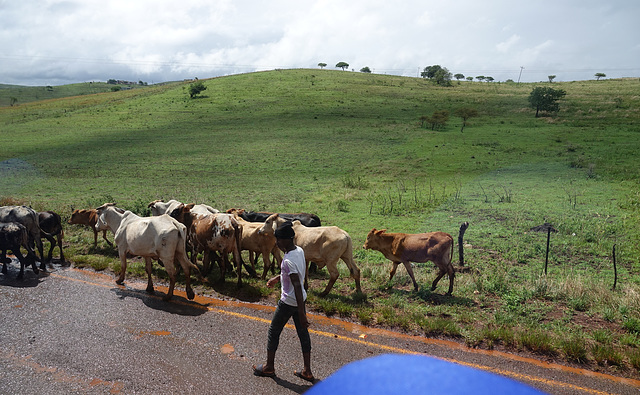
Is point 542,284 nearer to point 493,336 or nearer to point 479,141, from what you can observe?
point 493,336

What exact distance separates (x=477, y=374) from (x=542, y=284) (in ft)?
25.3

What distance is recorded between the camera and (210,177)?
27109mm

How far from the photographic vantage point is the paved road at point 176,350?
16.9ft

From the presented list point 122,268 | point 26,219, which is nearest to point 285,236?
point 122,268

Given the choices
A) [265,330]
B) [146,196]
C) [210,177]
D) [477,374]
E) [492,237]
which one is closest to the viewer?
[477,374]

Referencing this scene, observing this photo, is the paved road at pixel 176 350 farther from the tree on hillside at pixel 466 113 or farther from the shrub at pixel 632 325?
the tree on hillside at pixel 466 113

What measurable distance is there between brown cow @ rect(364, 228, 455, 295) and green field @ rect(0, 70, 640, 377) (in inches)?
18.3

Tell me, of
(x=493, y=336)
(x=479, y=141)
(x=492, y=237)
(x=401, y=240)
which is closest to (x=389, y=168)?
(x=479, y=141)

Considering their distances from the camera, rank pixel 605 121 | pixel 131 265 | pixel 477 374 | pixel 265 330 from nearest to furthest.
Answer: pixel 477 374, pixel 265 330, pixel 131 265, pixel 605 121

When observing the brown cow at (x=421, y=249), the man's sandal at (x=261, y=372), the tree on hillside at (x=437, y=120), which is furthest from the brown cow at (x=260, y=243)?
the tree on hillside at (x=437, y=120)

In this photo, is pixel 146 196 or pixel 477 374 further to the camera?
pixel 146 196

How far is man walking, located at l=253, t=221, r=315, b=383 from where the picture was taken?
16.4 feet

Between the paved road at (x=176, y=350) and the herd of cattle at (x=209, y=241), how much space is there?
1.09 m

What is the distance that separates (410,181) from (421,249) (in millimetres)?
17012
